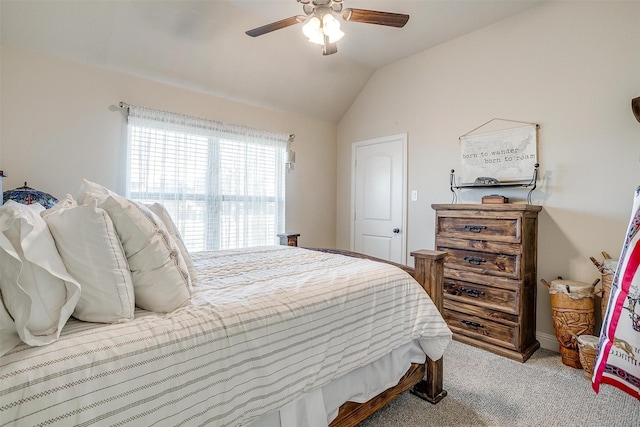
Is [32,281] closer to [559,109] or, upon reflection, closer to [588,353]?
[588,353]

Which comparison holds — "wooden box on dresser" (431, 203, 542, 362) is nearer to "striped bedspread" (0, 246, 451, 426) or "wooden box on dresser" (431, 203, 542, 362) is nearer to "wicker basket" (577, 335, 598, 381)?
"wicker basket" (577, 335, 598, 381)

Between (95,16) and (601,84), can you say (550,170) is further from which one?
(95,16)

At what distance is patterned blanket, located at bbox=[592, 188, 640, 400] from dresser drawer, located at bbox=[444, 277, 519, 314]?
1227 millimetres

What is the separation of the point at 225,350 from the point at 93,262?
1.60 ft

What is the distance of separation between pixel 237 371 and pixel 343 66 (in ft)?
12.1

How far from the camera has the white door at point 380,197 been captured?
12.5ft

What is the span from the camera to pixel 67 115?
254 centimetres

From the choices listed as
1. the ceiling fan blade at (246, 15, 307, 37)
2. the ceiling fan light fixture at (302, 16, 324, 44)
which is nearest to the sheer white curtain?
the ceiling fan blade at (246, 15, 307, 37)

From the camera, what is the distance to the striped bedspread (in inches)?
28.7

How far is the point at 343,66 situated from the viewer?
12.4ft

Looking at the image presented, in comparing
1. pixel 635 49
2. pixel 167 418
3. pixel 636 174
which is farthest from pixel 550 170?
pixel 167 418

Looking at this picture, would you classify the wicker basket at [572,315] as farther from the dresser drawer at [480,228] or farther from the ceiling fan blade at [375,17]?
the ceiling fan blade at [375,17]

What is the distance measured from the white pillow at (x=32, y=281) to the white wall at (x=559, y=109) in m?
3.28

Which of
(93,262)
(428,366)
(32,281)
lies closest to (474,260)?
(428,366)
